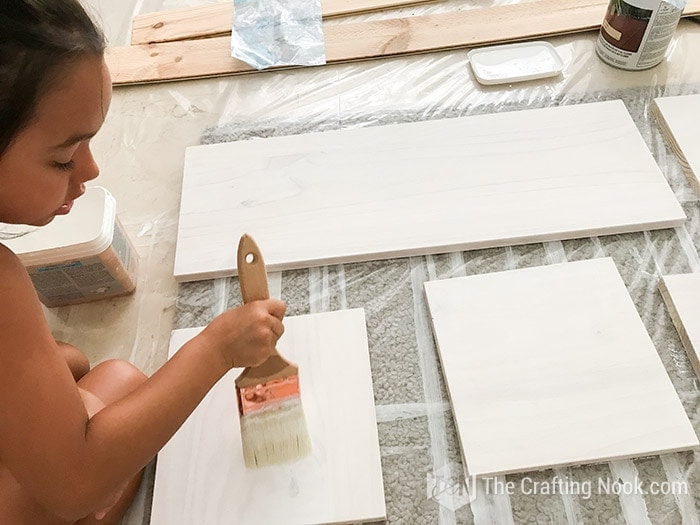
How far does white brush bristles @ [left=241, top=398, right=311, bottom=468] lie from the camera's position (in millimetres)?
842

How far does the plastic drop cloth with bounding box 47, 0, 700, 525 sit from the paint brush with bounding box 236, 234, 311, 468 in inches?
5.8

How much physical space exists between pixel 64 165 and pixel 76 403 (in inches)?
9.5

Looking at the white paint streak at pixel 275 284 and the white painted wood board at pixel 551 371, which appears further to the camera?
the white paint streak at pixel 275 284

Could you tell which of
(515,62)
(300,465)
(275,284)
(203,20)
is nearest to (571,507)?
(300,465)

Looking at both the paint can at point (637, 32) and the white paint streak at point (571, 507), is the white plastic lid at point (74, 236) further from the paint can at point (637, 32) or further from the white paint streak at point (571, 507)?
the paint can at point (637, 32)

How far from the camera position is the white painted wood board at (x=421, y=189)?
3.66 feet

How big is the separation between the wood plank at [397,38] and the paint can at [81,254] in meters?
0.53

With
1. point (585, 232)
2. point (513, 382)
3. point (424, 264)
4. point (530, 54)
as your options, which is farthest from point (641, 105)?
point (513, 382)

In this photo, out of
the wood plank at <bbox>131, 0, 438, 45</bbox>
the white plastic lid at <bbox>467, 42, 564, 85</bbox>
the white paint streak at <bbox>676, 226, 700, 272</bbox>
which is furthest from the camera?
the wood plank at <bbox>131, 0, 438, 45</bbox>

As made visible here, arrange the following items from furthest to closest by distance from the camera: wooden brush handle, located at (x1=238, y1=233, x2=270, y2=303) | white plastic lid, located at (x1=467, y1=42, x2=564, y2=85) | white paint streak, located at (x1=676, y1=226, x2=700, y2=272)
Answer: white plastic lid, located at (x1=467, y1=42, x2=564, y2=85)
white paint streak, located at (x1=676, y1=226, x2=700, y2=272)
wooden brush handle, located at (x1=238, y1=233, x2=270, y2=303)

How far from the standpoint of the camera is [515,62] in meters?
1.41

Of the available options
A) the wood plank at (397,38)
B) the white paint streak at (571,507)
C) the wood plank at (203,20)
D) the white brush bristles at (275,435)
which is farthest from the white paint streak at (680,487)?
the wood plank at (203,20)

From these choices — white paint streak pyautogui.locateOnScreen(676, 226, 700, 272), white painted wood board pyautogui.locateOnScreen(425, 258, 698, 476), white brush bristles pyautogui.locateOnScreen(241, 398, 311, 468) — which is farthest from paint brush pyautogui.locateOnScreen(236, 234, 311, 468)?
white paint streak pyautogui.locateOnScreen(676, 226, 700, 272)

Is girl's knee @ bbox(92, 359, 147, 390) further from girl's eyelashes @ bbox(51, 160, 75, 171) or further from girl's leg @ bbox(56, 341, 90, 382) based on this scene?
girl's eyelashes @ bbox(51, 160, 75, 171)
